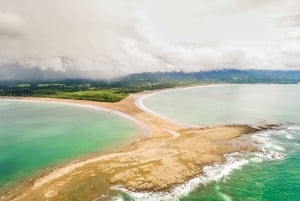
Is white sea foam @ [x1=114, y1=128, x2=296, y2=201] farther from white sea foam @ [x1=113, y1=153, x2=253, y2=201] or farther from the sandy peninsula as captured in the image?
the sandy peninsula

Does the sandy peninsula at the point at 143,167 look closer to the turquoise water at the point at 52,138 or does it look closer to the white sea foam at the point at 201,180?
the white sea foam at the point at 201,180

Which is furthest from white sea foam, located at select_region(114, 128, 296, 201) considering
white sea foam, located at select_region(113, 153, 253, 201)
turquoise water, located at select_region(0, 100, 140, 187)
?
turquoise water, located at select_region(0, 100, 140, 187)

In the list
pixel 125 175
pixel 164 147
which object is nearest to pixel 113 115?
pixel 164 147

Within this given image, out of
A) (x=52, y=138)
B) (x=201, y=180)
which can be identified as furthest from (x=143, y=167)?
(x=52, y=138)

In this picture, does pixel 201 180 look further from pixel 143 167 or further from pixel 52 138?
pixel 52 138

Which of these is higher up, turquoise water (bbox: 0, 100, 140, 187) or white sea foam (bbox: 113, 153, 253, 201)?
turquoise water (bbox: 0, 100, 140, 187)

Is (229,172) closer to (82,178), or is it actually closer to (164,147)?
(164,147)
